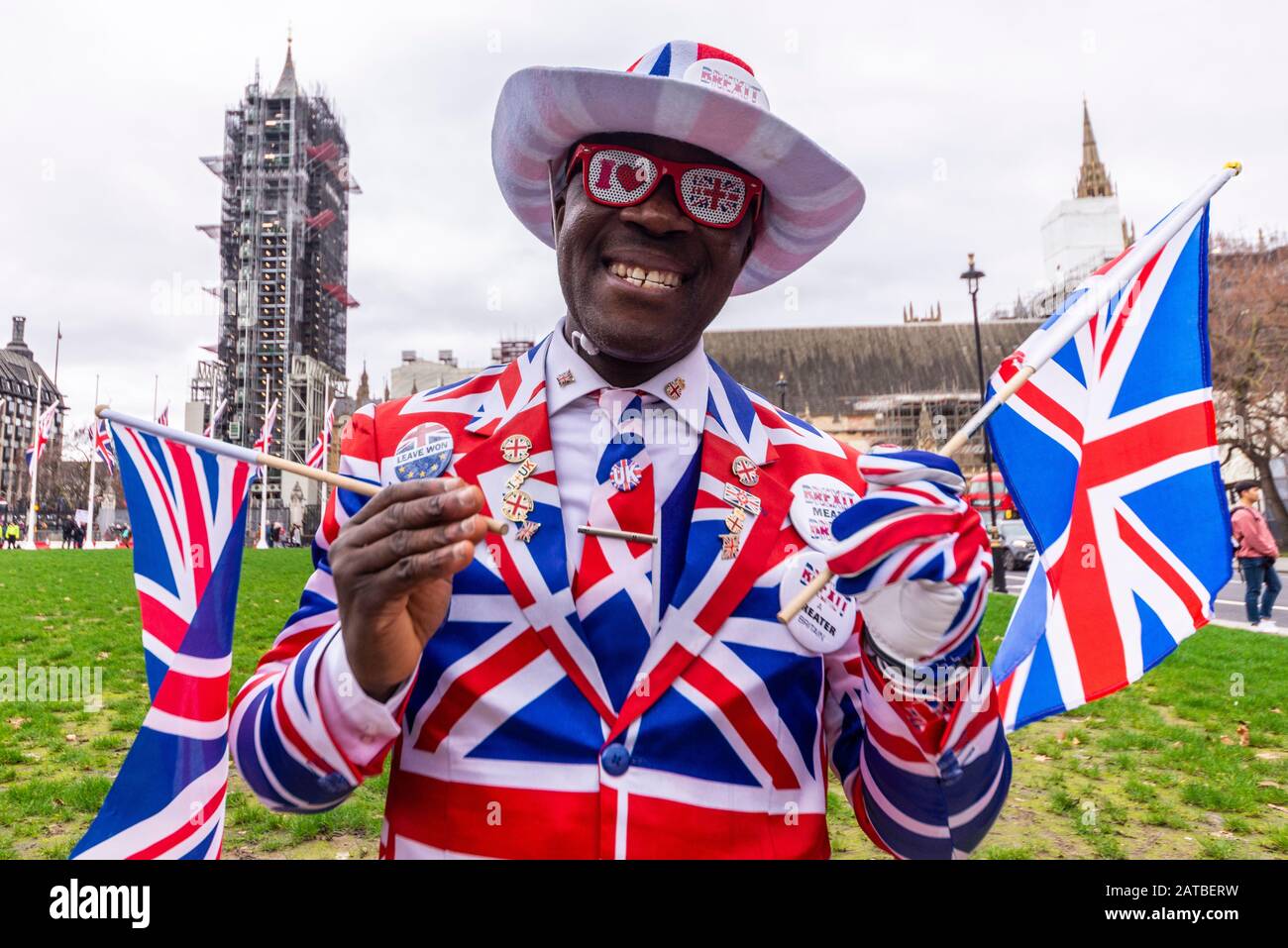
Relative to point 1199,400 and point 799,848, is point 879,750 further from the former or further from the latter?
point 1199,400

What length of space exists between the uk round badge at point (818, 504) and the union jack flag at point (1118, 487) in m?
0.52

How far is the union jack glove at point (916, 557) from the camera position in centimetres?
147

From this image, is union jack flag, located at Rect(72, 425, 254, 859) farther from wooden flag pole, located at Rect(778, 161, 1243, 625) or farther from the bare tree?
the bare tree

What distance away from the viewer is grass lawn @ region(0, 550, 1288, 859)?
500cm

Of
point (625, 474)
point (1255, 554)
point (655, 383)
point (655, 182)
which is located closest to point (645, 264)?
point (655, 182)

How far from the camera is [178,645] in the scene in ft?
7.02

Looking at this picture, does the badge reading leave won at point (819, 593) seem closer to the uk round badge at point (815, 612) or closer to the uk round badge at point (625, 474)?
the uk round badge at point (815, 612)

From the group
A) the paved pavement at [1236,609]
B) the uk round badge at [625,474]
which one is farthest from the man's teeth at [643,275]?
the paved pavement at [1236,609]

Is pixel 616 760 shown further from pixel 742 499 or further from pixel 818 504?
pixel 818 504
